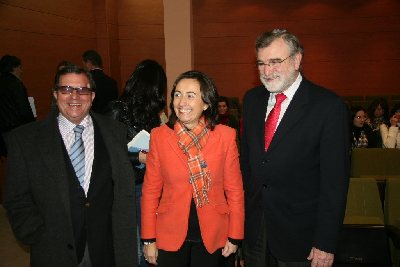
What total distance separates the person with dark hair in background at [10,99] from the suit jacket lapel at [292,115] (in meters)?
3.65

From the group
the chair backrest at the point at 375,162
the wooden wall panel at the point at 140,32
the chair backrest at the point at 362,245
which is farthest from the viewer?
the wooden wall panel at the point at 140,32

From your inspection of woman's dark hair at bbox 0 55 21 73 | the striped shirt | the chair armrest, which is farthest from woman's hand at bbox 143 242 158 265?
woman's dark hair at bbox 0 55 21 73

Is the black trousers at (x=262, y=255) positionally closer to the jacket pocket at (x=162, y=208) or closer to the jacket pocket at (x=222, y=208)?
the jacket pocket at (x=222, y=208)

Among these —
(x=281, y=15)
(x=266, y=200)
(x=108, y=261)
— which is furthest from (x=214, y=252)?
(x=281, y=15)

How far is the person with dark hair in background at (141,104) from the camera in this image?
2.32m

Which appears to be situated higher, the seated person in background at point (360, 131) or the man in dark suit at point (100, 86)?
the man in dark suit at point (100, 86)

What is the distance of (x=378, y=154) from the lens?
4234 millimetres

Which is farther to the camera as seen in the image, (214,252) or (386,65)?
(386,65)

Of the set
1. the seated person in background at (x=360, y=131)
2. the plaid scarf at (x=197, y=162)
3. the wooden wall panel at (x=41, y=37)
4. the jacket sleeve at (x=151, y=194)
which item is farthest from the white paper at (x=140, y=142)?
the wooden wall panel at (x=41, y=37)

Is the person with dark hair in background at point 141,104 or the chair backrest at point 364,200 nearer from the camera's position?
the person with dark hair in background at point 141,104

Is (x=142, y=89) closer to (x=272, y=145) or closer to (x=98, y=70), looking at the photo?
(x=272, y=145)

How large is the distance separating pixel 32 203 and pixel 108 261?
49cm

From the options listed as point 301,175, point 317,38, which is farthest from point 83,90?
point 317,38

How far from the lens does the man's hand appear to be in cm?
176
